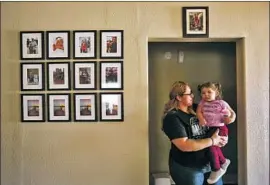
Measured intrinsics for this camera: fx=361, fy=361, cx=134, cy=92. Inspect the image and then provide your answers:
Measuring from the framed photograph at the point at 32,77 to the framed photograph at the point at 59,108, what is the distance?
17 centimetres

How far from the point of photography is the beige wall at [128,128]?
3537 mm

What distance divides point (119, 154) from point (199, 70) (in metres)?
1.47

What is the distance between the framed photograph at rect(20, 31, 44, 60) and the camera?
11.7ft

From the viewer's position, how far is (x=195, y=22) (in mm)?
3537

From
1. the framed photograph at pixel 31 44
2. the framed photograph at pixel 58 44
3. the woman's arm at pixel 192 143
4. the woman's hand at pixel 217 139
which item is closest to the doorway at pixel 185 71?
the framed photograph at pixel 58 44

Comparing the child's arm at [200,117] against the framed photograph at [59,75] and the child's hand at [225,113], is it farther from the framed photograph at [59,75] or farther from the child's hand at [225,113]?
the framed photograph at [59,75]

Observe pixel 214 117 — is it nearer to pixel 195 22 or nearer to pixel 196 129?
pixel 196 129

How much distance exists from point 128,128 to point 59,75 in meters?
0.86

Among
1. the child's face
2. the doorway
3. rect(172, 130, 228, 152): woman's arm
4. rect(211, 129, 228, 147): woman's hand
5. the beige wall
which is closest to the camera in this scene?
rect(172, 130, 228, 152): woman's arm

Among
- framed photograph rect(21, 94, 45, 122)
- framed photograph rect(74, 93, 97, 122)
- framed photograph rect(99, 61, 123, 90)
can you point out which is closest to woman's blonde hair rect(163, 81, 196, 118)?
framed photograph rect(99, 61, 123, 90)

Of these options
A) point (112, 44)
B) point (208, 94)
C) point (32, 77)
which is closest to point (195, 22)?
point (112, 44)

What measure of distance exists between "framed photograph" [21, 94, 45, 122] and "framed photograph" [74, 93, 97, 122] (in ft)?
1.10

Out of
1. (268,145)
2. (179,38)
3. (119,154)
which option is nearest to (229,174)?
(268,145)

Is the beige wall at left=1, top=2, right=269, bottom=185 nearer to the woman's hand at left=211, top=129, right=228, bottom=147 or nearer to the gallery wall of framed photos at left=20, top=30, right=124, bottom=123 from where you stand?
the gallery wall of framed photos at left=20, top=30, right=124, bottom=123
